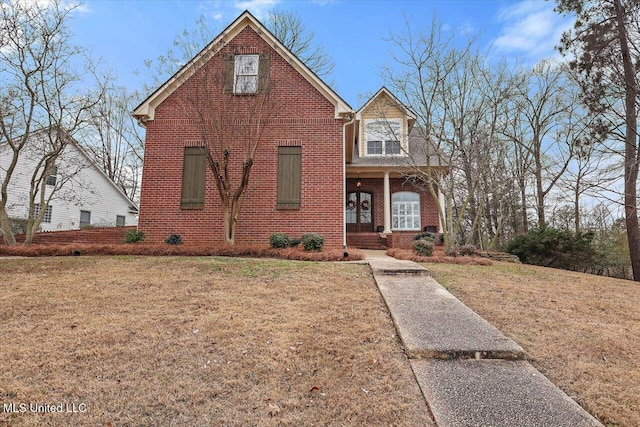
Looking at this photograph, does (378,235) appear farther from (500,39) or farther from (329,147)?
(500,39)

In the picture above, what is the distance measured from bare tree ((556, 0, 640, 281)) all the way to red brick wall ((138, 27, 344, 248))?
26.0 feet

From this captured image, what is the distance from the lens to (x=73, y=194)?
1961 cm

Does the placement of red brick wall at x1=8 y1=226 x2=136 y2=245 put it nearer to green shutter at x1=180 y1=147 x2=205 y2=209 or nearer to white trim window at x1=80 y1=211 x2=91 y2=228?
green shutter at x1=180 y1=147 x2=205 y2=209

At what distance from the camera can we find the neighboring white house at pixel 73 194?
1673 cm

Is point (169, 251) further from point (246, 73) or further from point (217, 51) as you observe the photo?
point (217, 51)

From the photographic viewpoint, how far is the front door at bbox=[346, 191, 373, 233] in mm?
15219

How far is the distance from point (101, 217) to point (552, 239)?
80.6ft

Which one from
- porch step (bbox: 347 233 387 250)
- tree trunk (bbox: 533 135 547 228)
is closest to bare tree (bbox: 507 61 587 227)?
tree trunk (bbox: 533 135 547 228)

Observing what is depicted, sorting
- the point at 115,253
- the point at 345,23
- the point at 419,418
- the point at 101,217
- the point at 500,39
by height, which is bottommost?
the point at 419,418

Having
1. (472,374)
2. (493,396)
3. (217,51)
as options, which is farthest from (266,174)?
(493,396)

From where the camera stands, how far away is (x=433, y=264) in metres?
8.15

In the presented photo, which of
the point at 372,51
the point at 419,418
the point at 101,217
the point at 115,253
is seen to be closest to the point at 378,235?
the point at 372,51

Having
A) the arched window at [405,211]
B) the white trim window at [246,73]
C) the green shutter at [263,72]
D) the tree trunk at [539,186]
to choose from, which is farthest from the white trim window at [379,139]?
the tree trunk at [539,186]

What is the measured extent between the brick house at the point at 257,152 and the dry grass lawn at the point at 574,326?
4.53 m
